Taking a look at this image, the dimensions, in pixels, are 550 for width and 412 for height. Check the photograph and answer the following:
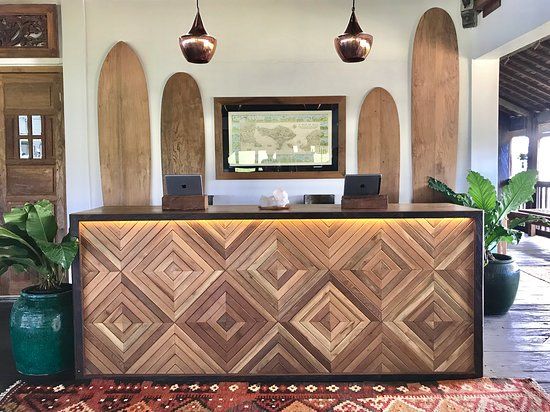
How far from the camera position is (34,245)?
326 centimetres

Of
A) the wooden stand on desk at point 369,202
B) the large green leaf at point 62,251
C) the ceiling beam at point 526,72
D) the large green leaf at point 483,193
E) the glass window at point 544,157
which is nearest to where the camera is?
the large green leaf at point 62,251

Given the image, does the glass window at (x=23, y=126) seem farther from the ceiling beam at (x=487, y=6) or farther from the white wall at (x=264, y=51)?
the ceiling beam at (x=487, y=6)

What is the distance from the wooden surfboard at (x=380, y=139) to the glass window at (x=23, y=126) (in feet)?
11.6

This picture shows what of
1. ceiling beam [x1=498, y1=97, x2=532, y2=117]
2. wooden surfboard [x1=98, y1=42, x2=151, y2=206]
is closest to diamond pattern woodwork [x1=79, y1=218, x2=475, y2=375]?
wooden surfboard [x1=98, y1=42, x2=151, y2=206]

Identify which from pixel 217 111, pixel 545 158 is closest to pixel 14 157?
pixel 217 111

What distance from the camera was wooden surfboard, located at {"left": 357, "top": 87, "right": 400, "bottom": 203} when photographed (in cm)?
510

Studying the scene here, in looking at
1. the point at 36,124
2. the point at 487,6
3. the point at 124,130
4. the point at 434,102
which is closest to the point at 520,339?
the point at 434,102

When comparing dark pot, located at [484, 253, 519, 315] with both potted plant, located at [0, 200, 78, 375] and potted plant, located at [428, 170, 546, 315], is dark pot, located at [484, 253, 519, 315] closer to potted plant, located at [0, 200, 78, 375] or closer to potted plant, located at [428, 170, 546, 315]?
potted plant, located at [428, 170, 546, 315]

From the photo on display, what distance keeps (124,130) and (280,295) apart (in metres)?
2.93

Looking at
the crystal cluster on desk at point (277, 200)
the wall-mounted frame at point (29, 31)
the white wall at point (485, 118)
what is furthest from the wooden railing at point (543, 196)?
the wall-mounted frame at point (29, 31)

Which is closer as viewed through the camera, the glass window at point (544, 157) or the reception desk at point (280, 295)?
the reception desk at point (280, 295)

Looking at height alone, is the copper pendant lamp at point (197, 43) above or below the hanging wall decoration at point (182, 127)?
above

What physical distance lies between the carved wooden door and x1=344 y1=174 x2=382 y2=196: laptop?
132 inches

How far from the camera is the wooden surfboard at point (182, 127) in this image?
5094 millimetres
